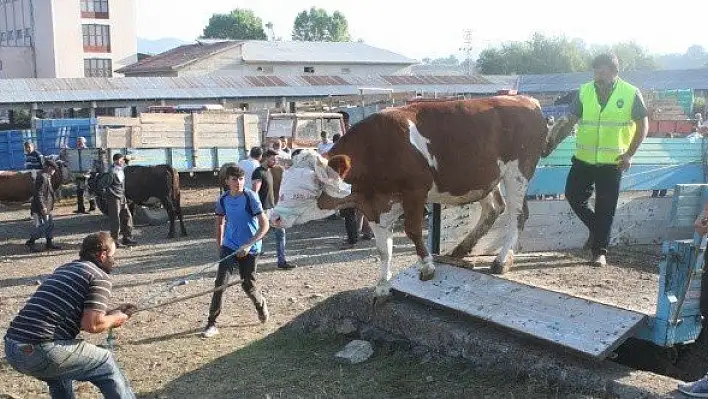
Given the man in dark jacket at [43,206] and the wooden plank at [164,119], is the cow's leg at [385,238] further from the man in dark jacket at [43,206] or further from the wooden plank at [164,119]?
the wooden plank at [164,119]

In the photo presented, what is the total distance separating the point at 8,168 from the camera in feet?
71.9

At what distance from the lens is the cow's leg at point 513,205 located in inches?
275

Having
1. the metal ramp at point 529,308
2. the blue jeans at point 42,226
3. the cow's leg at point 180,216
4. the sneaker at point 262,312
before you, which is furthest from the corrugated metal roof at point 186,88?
the metal ramp at point 529,308

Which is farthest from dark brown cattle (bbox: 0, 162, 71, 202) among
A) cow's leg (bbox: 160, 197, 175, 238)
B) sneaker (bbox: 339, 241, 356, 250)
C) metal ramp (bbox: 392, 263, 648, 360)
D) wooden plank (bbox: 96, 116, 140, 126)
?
metal ramp (bbox: 392, 263, 648, 360)

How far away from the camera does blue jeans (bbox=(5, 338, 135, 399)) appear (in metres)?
4.37

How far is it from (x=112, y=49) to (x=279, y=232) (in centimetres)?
5903

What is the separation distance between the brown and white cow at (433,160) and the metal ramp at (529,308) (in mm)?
224

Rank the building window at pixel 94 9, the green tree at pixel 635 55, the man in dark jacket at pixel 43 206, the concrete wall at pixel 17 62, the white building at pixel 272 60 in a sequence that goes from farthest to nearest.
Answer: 1. the green tree at pixel 635 55
2. the building window at pixel 94 9
3. the concrete wall at pixel 17 62
4. the white building at pixel 272 60
5. the man in dark jacket at pixel 43 206

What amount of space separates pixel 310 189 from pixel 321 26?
9818cm

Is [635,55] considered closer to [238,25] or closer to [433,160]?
[238,25]

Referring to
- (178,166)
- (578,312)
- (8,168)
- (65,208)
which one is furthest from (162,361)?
(8,168)

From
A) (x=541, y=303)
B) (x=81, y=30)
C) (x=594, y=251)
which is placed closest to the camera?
(x=541, y=303)

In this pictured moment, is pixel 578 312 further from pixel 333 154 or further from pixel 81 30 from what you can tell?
pixel 81 30

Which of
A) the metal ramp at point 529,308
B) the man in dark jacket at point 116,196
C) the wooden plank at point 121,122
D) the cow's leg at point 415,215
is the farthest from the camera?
the wooden plank at point 121,122
